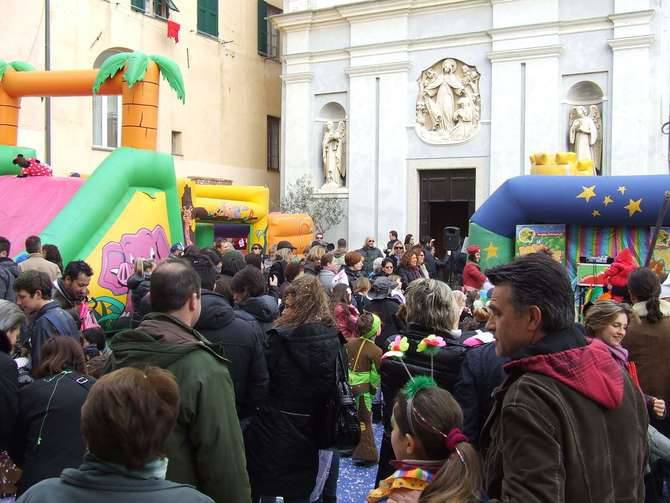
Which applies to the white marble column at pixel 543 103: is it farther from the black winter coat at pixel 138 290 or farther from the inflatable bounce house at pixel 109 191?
the black winter coat at pixel 138 290

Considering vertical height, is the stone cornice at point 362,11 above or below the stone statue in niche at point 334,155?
above

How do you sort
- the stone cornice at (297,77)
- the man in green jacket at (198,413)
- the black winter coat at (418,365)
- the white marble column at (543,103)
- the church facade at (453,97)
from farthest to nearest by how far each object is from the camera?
the stone cornice at (297,77) → the white marble column at (543,103) → the church facade at (453,97) → the black winter coat at (418,365) → the man in green jacket at (198,413)

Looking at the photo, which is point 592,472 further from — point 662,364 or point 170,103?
point 170,103

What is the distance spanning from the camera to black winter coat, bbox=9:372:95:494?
129 inches

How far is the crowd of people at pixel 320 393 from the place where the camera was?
1951mm

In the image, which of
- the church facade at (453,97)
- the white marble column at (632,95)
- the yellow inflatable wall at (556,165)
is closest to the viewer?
the yellow inflatable wall at (556,165)

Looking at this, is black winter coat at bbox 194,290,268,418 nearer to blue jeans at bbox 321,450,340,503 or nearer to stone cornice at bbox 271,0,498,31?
blue jeans at bbox 321,450,340,503

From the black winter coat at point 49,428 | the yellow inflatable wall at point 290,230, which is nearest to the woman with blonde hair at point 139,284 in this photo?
the black winter coat at point 49,428

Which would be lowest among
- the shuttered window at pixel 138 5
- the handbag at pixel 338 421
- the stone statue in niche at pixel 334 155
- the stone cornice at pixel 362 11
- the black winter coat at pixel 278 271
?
the handbag at pixel 338 421

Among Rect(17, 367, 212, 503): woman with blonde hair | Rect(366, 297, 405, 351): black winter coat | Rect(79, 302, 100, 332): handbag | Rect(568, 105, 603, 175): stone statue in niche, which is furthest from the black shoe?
Rect(568, 105, 603, 175): stone statue in niche

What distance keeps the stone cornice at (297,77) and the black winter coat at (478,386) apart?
20.5m

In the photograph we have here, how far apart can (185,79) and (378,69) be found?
5.69 meters

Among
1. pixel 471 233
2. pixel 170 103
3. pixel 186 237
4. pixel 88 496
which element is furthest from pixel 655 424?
pixel 170 103

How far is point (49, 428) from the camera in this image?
10.8 ft
